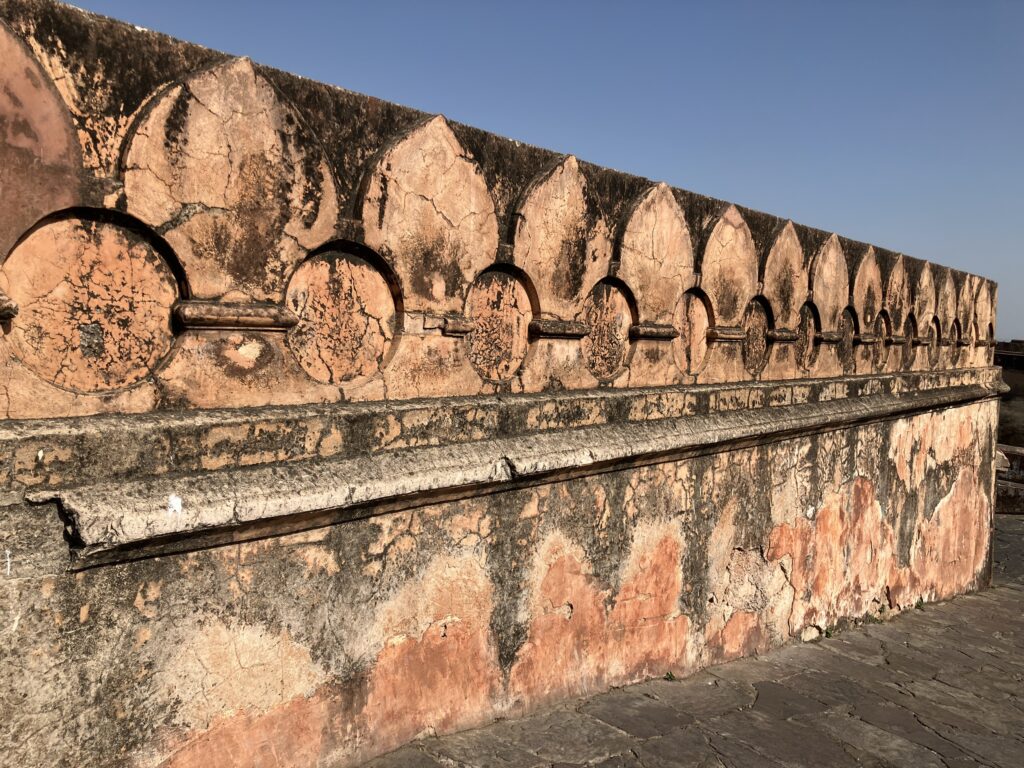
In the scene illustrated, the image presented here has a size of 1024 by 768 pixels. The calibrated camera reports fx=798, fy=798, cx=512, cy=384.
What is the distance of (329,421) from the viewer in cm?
189

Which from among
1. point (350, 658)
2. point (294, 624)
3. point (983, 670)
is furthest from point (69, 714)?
point (983, 670)

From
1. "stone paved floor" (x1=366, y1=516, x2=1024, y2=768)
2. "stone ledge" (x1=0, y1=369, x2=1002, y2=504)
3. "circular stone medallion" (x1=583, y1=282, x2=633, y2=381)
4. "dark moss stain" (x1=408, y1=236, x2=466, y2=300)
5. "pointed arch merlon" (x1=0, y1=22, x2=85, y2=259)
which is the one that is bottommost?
"stone paved floor" (x1=366, y1=516, x2=1024, y2=768)

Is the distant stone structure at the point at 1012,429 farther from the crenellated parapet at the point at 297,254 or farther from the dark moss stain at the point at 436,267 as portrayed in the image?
the dark moss stain at the point at 436,267

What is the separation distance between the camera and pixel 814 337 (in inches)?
161

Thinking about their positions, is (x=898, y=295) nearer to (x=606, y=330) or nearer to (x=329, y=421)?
(x=606, y=330)

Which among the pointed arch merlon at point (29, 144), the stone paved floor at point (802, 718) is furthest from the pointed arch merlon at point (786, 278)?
the pointed arch merlon at point (29, 144)

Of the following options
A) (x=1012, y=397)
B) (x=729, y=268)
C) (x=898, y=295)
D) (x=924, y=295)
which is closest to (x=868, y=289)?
(x=898, y=295)

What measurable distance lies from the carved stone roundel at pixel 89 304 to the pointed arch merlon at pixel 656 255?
1.62m

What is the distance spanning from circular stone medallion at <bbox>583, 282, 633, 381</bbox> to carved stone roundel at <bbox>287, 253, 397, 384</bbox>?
33.4 inches

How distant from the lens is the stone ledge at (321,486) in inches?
58.8

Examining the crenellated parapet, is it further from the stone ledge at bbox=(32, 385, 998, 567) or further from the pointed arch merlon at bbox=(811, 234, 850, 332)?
the pointed arch merlon at bbox=(811, 234, 850, 332)

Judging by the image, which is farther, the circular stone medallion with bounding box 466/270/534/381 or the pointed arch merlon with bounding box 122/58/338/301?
the circular stone medallion with bounding box 466/270/534/381

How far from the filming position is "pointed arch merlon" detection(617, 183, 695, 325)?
284 centimetres

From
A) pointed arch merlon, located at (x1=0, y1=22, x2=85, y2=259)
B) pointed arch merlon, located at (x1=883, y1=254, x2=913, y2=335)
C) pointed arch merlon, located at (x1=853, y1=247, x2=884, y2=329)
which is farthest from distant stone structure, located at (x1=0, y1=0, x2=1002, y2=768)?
pointed arch merlon, located at (x1=883, y1=254, x2=913, y2=335)
